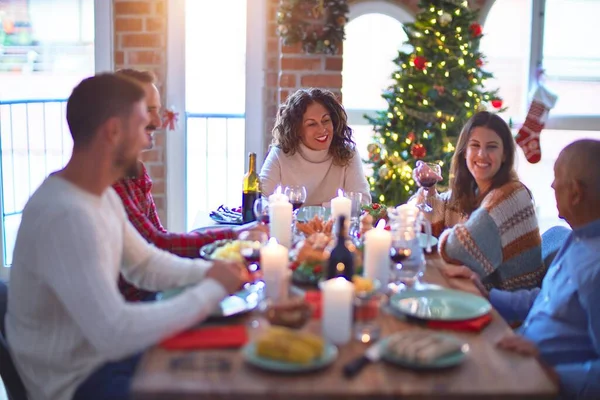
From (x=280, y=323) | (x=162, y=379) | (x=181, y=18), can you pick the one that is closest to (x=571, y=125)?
(x=181, y=18)

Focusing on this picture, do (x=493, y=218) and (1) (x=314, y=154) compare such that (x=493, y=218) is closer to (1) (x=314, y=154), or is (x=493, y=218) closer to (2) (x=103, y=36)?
(1) (x=314, y=154)

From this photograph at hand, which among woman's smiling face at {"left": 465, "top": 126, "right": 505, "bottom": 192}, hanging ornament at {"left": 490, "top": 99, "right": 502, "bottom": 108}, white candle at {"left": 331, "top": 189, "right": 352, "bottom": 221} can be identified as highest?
hanging ornament at {"left": 490, "top": 99, "right": 502, "bottom": 108}

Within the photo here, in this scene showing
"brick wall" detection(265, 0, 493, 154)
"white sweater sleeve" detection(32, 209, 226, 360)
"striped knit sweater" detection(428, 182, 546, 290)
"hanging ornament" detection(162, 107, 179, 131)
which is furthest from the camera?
"hanging ornament" detection(162, 107, 179, 131)

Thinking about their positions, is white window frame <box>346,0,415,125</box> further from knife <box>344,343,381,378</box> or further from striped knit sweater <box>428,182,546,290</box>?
knife <box>344,343,381,378</box>

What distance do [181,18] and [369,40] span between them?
1.32 meters

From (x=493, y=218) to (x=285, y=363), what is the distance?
126cm

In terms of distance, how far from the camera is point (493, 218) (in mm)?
2451

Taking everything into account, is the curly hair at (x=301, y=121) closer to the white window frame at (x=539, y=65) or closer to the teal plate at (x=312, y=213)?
the teal plate at (x=312, y=213)

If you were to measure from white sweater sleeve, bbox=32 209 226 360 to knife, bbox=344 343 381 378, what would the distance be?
0.36 m

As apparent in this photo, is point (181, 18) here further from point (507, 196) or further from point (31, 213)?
point (31, 213)

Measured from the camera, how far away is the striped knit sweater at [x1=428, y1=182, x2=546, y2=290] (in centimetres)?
241

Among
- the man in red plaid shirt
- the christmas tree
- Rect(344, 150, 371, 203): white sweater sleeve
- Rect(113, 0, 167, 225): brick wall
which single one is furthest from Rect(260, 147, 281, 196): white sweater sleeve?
Rect(113, 0, 167, 225): brick wall

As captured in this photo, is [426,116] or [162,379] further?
[426,116]

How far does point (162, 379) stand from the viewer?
1.37 m
